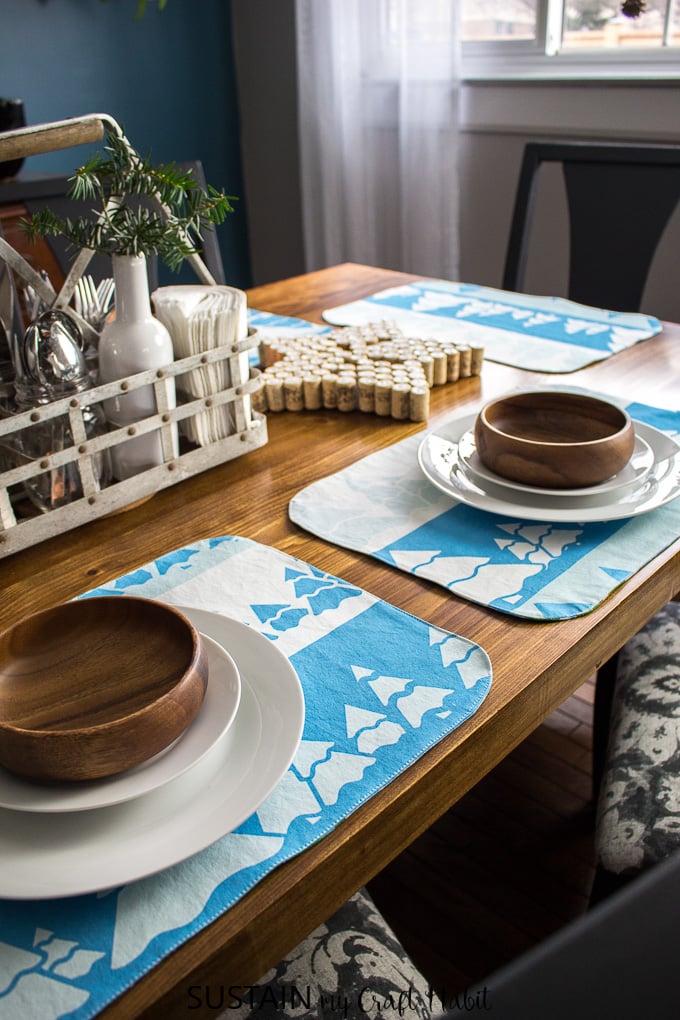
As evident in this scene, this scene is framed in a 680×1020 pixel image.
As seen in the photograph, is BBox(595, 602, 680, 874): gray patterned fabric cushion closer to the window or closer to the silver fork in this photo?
the silver fork

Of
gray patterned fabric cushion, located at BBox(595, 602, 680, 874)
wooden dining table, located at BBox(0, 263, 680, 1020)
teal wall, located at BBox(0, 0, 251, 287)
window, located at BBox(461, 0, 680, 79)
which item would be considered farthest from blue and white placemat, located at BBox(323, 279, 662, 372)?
teal wall, located at BBox(0, 0, 251, 287)

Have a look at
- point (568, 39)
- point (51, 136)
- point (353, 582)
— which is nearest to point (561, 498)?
point (353, 582)

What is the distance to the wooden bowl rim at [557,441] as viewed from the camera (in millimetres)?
834

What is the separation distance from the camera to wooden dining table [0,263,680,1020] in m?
0.49

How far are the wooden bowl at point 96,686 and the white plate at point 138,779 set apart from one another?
1 cm

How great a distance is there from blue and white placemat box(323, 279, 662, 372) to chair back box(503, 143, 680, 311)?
0.96ft

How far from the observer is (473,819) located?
1456 mm

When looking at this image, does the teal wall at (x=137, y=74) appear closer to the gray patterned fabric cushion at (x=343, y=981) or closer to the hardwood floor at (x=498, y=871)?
the hardwood floor at (x=498, y=871)

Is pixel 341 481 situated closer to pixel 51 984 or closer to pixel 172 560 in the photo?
pixel 172 560

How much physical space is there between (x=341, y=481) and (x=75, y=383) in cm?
29

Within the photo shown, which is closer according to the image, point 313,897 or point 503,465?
point 313,897

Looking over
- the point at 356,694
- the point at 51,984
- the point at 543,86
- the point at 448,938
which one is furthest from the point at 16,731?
the point at 543,86

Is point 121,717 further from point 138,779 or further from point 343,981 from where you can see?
point 343,981

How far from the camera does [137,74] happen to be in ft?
9.80
